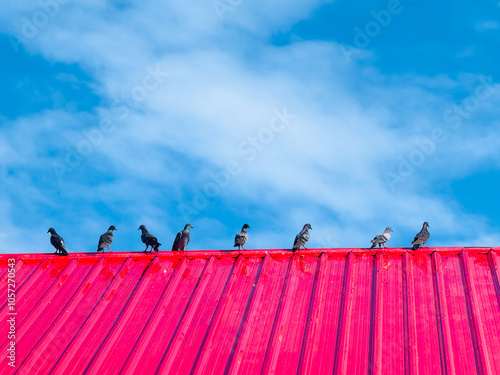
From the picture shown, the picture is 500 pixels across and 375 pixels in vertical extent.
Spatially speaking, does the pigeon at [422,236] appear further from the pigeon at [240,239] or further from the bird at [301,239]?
the pigeon at [240,239]

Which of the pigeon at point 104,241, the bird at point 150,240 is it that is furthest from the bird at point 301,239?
the pigeon at point 104,241

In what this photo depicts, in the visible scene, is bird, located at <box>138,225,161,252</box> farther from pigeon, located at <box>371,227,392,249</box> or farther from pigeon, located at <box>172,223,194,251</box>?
pigeon, located at <box>371,227,392,249</box>

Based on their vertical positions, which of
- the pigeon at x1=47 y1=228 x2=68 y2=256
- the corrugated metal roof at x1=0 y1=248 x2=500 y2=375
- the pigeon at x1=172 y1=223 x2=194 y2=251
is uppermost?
the pigeon at x1=172 y1=223 x2=194 y2=251

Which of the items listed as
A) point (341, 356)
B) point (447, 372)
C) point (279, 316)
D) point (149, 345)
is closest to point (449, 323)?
point (447, 372)

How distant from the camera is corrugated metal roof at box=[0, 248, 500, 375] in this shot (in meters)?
9.23

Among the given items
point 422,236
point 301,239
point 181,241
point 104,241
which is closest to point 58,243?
point 104,241

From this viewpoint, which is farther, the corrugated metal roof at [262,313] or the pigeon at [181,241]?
the pigeon at [181,241]

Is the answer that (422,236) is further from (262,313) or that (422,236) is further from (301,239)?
(262,313)

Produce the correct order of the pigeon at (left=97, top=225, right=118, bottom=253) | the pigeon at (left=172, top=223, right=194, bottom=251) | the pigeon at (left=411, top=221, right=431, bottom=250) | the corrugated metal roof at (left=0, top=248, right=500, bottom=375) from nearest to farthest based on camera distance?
the corrugated metal roof at (left=0, top=248, right=500, bottom=375) → the pigeon at (left=411, top=221, right=431, bottom=250) → the pigeon at (left=172, top=223, right=194, bottom=251) → the pigeon at (left=97, top=225, right=118, bottom=253)

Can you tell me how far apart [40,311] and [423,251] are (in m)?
7.33

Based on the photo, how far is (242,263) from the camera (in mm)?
12227

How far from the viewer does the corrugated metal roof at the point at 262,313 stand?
9.23 metres

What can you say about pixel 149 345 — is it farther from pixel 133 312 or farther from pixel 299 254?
pixel 299 254

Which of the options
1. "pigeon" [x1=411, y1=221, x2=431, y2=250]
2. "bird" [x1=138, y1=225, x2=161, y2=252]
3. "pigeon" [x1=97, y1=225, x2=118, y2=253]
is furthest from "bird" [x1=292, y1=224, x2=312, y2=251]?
"pigeon" [x1=97, y1=225, x2=118, y2=253]
